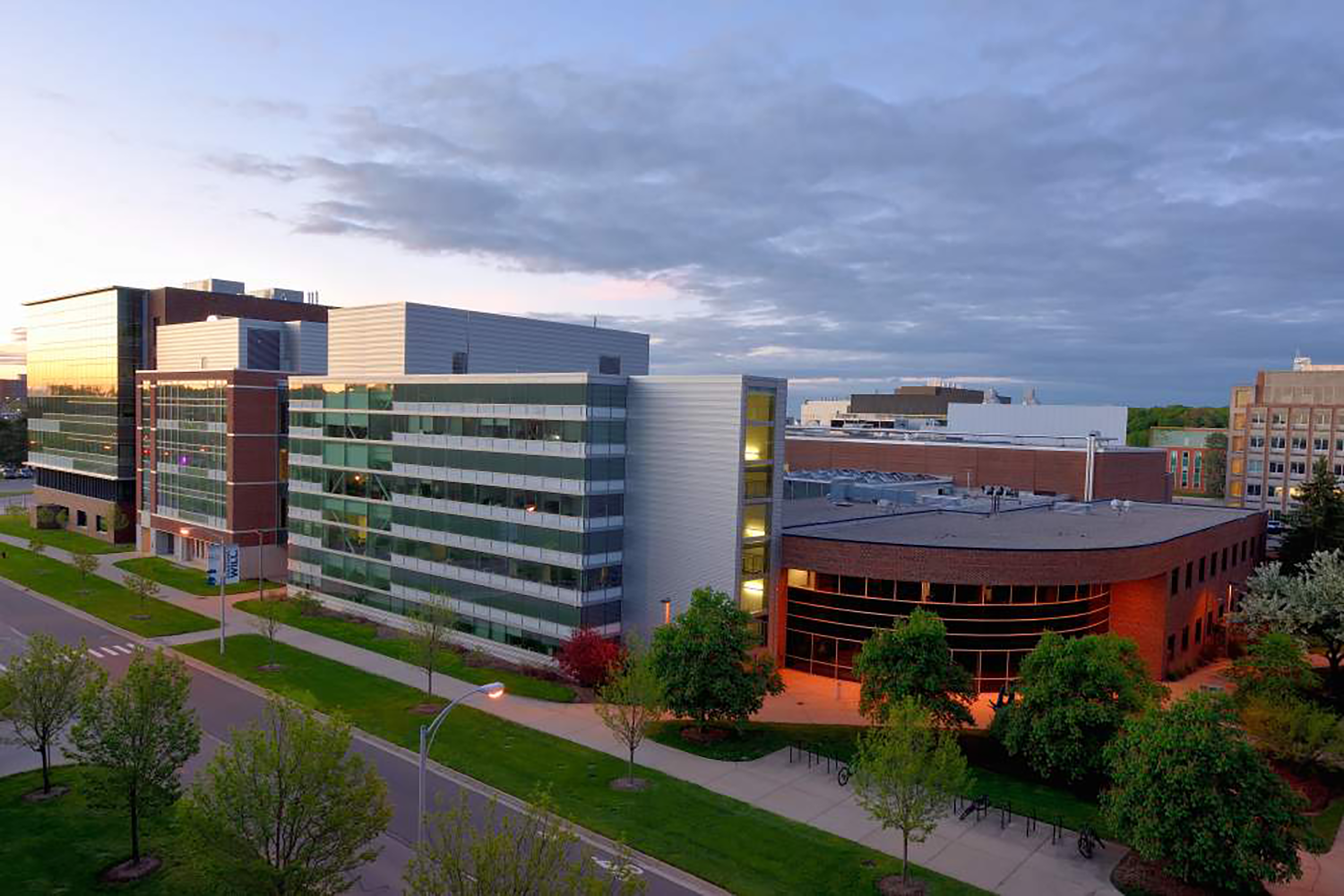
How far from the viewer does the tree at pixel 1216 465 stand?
146m

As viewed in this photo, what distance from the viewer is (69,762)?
34.5 meters

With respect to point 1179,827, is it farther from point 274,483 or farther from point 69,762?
point 274,483

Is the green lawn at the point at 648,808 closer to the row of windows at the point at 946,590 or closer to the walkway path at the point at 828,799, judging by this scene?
the walkway path at the point at 828,799

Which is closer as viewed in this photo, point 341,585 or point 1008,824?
point 1008,824

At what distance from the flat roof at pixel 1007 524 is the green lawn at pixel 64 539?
69601 millimetres

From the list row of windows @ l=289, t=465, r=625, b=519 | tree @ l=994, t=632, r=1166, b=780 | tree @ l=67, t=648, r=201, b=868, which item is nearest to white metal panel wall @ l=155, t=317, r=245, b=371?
row of windows @ l=289, t=465, r=625, b=519

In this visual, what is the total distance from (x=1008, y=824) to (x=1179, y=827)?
7.53 m

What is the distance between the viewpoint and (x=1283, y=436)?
11750 cm

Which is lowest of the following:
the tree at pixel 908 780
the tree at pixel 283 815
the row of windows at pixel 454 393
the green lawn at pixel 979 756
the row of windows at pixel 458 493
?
the green lawn at pixel 979 756

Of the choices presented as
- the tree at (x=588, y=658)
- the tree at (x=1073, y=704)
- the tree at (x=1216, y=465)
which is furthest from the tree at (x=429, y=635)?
the tree at (x=1216, y=465)

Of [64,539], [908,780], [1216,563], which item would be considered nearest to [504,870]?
[908,780]

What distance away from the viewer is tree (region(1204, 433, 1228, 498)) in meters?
146

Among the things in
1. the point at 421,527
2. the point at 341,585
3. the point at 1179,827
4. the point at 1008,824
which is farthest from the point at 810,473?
the point at 1179,827

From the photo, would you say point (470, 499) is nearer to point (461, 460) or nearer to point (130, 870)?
point (461, 460)
